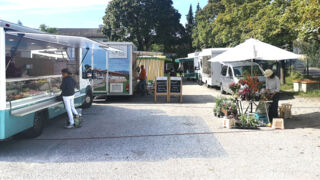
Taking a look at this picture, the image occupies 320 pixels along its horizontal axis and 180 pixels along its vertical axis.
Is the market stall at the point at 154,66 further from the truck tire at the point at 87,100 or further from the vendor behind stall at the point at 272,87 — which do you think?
the vendor behind stall at the point at 272,87

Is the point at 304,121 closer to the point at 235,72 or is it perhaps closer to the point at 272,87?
the point at 272,87

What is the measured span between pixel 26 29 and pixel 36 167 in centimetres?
290

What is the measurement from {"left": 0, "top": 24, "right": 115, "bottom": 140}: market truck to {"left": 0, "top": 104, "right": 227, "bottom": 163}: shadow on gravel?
47cm

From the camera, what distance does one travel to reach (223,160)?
5934 mm

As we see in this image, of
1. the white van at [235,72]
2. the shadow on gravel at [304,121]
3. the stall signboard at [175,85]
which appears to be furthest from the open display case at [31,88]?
the white van at [235,72]

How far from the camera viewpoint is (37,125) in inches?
306

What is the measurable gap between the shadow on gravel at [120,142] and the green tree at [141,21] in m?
26.6

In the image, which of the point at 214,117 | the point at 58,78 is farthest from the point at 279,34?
the point at 58,78

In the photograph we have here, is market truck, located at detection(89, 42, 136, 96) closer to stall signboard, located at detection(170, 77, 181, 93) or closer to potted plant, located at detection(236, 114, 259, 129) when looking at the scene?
stall signboard, located at detection(170, 77, 181, 93)

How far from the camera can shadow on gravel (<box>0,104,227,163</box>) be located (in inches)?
246

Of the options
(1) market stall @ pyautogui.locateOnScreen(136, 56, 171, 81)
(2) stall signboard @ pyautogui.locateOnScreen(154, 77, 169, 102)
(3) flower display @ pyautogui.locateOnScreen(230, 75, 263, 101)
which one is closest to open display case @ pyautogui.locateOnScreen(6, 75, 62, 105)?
(3) flower display @ pyautogui.locateOnScreen(230, 75, 263, 101)

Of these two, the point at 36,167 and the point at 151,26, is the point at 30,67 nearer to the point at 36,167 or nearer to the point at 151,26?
the point at 36,167

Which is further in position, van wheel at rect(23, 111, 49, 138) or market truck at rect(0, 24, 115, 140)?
van wheel at rect(23, 111, 49, 138)

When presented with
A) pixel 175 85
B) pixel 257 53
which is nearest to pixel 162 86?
pixel 175 85
